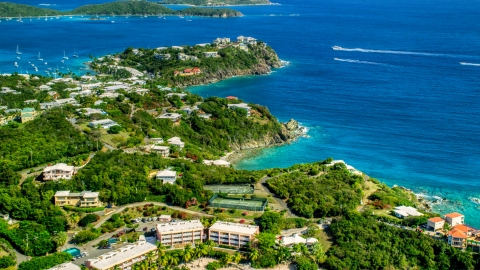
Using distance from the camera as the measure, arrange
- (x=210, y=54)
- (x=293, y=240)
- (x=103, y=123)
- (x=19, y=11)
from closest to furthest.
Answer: (x=293, y=240) < (x=103, y=123) < (x=210, y=54) < (x=19, y=11)

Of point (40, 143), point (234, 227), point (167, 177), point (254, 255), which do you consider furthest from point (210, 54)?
point (254, 255)

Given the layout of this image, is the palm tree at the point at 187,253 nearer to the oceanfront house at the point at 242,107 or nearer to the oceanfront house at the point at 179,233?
the oceanfront house at the point at 179,233

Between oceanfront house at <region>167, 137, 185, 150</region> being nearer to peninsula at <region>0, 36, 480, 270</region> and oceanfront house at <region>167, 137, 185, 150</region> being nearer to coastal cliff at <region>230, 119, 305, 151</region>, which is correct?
peninsula at <region>0, 36, 480, 270</region>

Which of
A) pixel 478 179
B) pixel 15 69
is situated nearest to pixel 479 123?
pixel 478 179

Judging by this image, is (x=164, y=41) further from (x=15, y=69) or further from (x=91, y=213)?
(x=91, y=213)

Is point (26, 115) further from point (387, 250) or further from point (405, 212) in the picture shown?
point (387, 250)

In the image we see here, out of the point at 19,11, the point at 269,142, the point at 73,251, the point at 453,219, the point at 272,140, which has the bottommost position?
the point at 269,142
